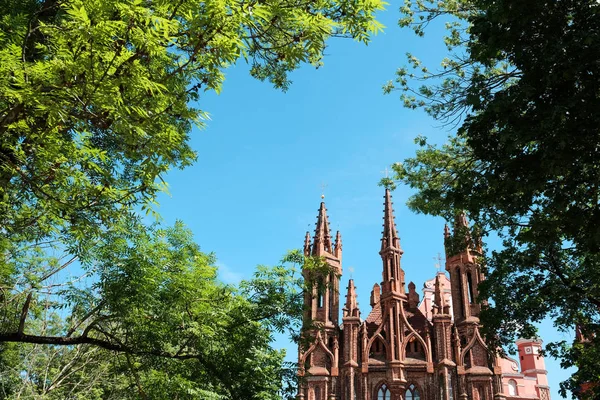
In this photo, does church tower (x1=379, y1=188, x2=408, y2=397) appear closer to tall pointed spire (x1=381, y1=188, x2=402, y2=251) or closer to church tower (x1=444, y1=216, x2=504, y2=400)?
tall pointed spire (x1=381, y1=188, x2=402, y2=251)

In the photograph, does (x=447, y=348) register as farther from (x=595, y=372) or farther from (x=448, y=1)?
(x=448, y=1)


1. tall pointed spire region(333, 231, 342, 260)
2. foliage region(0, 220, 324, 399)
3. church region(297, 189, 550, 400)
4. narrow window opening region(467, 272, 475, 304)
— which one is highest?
tall pointed spire region(333, 231, 342, 260)

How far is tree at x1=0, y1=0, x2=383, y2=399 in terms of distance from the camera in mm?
4734

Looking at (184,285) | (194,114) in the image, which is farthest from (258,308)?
(194,114)

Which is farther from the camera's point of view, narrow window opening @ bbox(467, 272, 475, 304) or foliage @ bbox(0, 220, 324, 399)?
narrow window opening @ bbox(467, 272, 475, 304)

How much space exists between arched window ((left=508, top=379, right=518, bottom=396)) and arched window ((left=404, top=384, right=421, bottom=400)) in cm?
2154

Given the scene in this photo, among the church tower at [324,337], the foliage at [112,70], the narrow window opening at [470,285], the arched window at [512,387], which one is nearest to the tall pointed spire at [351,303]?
the church tower at [324,337]

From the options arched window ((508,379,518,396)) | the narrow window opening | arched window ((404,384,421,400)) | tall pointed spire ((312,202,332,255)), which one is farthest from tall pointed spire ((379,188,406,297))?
arched window ((508,379,518,396))

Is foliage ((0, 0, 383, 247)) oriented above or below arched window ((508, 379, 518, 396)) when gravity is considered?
below

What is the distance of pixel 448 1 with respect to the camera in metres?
12.9

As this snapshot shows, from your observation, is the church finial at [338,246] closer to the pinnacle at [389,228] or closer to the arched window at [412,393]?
the pinnacle at [389,228]

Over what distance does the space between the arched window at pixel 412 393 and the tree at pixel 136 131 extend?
18.8 m

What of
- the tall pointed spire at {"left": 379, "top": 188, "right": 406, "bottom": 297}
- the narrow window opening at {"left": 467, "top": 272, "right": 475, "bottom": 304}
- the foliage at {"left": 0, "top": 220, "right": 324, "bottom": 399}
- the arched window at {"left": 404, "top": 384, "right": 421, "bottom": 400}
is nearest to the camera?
the foliage at {"left": 0, "top": 220, "right": 324, "bottom": 399}

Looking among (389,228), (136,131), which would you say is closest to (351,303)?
(389,228)
